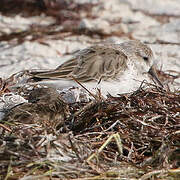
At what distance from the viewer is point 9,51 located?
21.2ft

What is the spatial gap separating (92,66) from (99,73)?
106mm

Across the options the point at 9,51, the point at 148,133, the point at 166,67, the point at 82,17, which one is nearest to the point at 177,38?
the point at 166,67

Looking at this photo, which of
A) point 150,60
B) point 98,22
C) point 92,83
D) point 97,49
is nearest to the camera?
point 92,83

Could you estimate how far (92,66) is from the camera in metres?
4.78

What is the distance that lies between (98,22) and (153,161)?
4746 mm

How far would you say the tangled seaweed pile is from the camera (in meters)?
2.93

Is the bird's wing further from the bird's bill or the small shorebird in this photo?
the bird's bill

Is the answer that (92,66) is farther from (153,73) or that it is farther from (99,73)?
(153,73)

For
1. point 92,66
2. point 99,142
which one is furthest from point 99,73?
point 99,142

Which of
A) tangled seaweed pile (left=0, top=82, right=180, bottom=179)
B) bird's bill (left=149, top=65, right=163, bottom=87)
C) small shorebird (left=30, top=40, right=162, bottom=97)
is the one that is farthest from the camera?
bird's bill (left=149, top=65, right=163, bottom=87)

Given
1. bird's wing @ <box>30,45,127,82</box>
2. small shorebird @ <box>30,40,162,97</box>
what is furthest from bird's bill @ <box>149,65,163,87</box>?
bird's wing @ <box>30,45,127,82</box>

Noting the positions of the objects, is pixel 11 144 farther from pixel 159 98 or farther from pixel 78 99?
pixel 159 98

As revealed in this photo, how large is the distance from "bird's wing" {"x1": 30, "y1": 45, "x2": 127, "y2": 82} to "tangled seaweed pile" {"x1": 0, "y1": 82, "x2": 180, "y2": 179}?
37.7 inches

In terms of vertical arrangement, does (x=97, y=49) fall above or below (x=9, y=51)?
above
